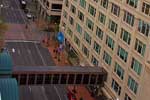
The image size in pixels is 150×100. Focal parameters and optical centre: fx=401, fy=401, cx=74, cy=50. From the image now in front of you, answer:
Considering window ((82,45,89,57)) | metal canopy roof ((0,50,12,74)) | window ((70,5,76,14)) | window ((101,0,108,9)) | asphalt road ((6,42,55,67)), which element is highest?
metal canopy roof ((0,50,12,74))

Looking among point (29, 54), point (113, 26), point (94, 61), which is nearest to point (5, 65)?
point (113, 26)

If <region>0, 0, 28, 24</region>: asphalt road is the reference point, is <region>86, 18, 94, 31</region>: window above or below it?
above

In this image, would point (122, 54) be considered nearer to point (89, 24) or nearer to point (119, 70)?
point (119, 70)

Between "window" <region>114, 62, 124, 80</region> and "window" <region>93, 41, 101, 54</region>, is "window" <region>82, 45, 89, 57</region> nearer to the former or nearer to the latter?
"window" <region>93, 41, 101, 54</region>

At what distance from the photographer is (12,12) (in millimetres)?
145125

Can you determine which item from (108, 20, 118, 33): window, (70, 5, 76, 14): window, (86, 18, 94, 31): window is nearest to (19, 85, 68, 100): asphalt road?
(86, 18, 94, 31): window

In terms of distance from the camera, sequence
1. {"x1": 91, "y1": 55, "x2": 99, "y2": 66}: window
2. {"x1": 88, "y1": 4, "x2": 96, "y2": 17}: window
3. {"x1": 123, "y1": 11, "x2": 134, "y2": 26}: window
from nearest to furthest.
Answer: {"x1": 123, "y1": 11, "x2": 134, "y2": 26}: window, {"x1": 91, "y1": 55, "x2": 99, "y2": 66}: window, {"x1": 88, "y1": 4, "x2": 96, "y2": 17}: window

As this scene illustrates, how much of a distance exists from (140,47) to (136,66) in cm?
341

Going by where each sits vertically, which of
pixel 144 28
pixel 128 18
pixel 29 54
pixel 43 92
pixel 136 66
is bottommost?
pixel 29 54

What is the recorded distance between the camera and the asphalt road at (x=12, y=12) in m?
135

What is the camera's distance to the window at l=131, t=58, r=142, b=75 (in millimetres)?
67000

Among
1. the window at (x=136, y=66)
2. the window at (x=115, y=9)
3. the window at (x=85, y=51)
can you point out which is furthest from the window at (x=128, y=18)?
the window at (x=85, y=51)

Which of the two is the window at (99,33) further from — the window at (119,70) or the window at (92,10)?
the window at (119,70)

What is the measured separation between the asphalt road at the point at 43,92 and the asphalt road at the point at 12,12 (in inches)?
2039
